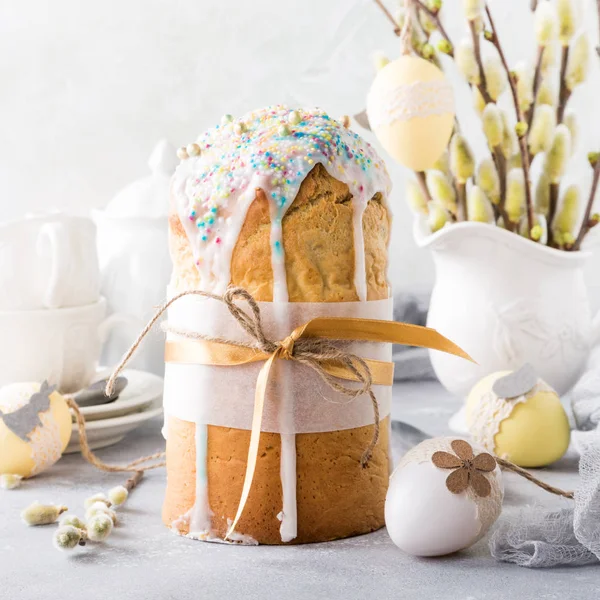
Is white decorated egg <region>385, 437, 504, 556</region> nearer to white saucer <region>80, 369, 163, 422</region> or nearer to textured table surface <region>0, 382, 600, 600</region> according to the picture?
textured table surface <region>0, 382, 600, 600</region>

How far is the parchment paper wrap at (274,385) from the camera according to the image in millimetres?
955

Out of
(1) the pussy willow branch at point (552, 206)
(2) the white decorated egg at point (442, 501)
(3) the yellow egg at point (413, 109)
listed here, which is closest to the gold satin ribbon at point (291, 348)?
(2) the white decorated egg at point (442, 501)

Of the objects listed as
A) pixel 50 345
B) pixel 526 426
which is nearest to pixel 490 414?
pixel 526 426

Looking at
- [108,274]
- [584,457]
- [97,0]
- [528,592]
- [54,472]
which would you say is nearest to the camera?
[528,592]

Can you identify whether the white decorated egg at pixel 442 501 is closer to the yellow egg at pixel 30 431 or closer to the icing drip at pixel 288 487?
the icing drip at pixel 288 487

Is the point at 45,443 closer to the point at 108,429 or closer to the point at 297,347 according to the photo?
the point at 108,429

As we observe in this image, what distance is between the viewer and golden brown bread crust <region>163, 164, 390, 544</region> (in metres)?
0.96

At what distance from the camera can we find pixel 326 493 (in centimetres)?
98

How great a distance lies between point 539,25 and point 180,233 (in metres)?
0.72

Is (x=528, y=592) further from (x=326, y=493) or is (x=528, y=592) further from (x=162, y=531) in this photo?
(x=162, y=531)

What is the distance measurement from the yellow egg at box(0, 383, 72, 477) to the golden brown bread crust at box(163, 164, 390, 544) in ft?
0.96

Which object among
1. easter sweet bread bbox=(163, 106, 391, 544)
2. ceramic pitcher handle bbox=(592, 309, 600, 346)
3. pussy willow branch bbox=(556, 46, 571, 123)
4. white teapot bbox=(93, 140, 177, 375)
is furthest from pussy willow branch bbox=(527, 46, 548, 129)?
white teapot bbox=(93, 140, 177, 375)

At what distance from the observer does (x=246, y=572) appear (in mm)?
886

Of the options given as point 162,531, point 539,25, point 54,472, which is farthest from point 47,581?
point 539,25
